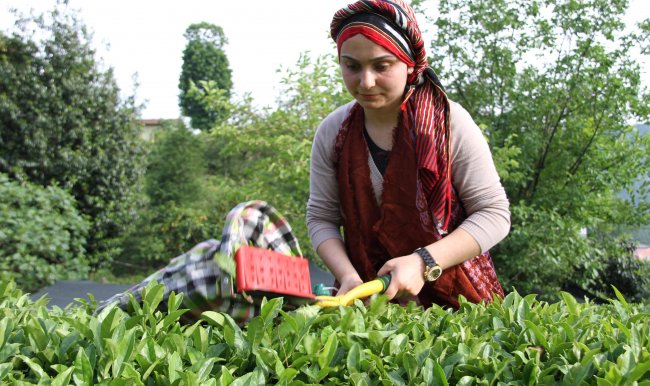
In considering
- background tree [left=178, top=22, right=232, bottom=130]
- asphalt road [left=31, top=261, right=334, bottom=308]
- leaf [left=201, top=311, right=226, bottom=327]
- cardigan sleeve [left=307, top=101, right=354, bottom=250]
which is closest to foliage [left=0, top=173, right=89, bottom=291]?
asphalt road [left=31, top=261, right=334, bottom=308]

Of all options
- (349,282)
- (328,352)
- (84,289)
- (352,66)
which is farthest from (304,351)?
(84,289)

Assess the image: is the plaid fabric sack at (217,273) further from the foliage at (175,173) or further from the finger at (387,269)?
the foliage at (175,173)

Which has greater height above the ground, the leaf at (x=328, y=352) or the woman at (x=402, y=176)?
the woman at (x=402, y=176)

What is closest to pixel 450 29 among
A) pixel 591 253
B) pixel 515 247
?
pixel 515 247

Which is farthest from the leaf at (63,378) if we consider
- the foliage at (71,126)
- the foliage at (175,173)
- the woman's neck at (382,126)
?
the foliage at (175,173)

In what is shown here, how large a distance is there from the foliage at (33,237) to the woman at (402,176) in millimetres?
5362

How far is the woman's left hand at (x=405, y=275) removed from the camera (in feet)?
6.49

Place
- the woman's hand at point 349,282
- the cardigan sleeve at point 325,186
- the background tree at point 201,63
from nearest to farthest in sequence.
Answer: the woman's hand at point 349,282, the cardigan sleeve at point 325,186, the background tree at point 201,63

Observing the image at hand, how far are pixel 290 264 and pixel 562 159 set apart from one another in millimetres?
5722

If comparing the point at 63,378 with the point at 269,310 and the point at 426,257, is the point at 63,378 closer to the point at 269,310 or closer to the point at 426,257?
the point at 269,310

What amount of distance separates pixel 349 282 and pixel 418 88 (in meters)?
0.65

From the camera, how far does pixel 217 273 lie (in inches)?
59.2

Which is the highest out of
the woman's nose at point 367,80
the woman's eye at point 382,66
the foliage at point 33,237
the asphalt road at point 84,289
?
the woman's eye at point 382,66

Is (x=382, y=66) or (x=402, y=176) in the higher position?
(x=382, y=66)
